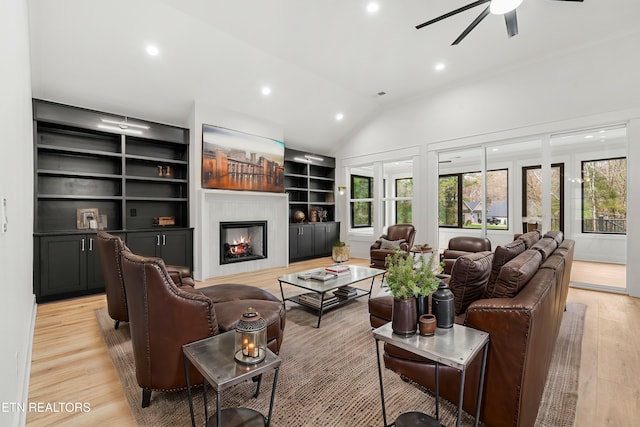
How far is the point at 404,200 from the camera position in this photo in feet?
22.8

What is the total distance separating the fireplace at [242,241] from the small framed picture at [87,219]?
1866mm

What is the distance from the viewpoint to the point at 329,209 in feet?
27.2

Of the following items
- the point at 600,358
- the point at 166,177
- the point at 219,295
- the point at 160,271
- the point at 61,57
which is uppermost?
the point at 61,57

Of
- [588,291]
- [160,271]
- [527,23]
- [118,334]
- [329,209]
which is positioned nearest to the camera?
[160,271]

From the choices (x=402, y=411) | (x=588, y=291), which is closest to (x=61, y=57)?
(x=402, y=411)

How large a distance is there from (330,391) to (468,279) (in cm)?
115

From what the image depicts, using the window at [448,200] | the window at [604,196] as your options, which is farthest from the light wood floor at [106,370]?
the window at [448,200]

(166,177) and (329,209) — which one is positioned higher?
(166,177)

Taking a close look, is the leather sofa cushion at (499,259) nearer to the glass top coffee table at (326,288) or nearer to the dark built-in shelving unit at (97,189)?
the glass top coffee table at (326,288)

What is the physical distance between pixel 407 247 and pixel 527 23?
362cm

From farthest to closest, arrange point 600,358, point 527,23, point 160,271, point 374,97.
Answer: point 374,97 → point 527,23 → point 600,358 → point 160,271

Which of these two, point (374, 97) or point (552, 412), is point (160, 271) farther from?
point (374, 97)

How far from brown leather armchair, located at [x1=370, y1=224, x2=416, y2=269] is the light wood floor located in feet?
8.80

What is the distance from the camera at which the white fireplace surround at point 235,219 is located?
5.18 m
